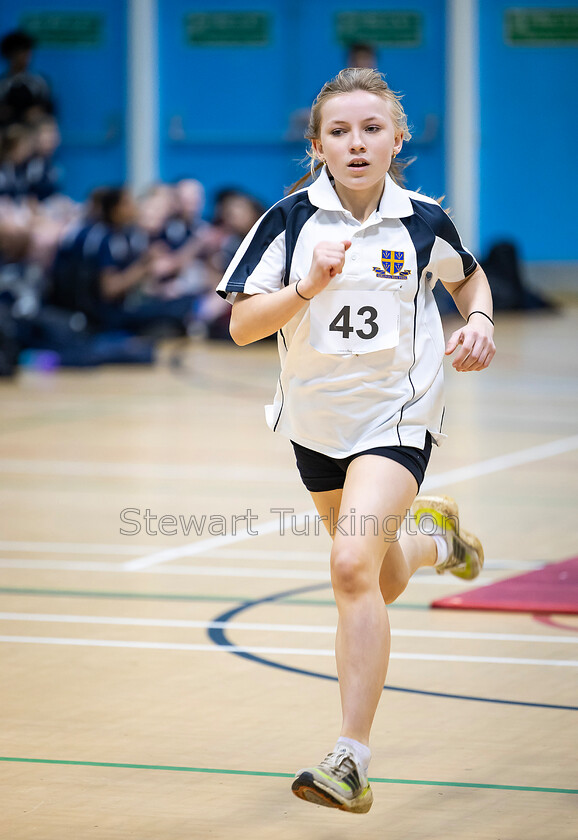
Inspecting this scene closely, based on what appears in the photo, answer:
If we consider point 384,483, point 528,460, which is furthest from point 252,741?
point 528,460

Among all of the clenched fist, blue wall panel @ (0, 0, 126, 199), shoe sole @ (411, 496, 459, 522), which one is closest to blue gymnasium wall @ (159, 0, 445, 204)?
blue wall panel @ (0, 0, 126, 199)

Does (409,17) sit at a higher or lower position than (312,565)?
higher

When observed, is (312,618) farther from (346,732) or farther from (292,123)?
(292,123)

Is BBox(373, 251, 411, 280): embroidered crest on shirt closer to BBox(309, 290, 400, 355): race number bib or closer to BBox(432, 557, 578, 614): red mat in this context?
BBox(309, 290, 400, 355): race number bib

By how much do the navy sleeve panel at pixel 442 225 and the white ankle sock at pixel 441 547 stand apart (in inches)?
46.9

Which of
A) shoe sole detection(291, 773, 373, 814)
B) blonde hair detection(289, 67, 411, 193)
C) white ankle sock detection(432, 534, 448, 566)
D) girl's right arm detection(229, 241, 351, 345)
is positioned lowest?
white ankle sock detection(432, 534, 448, 566)

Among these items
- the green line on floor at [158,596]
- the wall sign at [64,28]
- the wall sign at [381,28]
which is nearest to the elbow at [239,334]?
the green line on floor at [158,596]

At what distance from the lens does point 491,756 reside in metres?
3.59

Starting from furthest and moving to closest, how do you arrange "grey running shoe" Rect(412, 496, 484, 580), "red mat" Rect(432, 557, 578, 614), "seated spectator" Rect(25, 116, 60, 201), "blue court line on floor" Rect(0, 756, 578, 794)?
"seated spectator" Rect(25, 116, 60, 201)
"red mat" Rect(432, 557, 578, 614)
"grey running shoe" Rect(412, 496, 484, 580)
"blue court line on floor" Rect(0, 756, 578, 794)

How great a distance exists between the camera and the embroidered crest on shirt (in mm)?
3475

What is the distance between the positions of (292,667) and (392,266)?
1.46m

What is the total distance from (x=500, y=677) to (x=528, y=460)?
156 inches

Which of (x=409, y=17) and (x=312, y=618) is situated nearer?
(x=312, y=618)

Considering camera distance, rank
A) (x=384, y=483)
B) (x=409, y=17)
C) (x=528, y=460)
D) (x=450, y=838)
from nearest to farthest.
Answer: (x=450, y=838) < (x=384, y=483) < (x=528, y=460) < (x=409, y=17)
